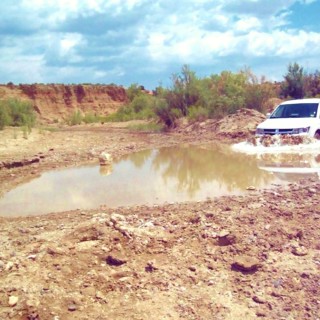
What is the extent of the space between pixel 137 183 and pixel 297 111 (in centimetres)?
770

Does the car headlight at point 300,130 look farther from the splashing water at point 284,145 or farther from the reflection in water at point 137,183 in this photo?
the reflection in water at point 137,183

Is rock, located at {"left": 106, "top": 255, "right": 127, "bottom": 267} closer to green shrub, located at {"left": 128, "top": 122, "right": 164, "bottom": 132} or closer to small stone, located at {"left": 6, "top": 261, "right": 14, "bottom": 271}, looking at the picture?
small stone, located at {"left": 6, "top": 261, "right": 14, "bottom": 271}

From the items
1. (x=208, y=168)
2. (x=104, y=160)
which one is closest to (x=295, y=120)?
(x=208, y=168)

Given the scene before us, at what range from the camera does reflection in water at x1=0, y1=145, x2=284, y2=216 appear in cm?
945

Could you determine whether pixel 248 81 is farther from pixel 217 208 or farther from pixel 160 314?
pixel 160 314

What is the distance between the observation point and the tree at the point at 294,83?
3297 centimetres

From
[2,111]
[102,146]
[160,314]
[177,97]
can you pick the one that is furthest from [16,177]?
[177,97]

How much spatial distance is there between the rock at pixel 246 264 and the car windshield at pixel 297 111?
11.9m

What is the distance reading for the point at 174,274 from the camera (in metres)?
4.98

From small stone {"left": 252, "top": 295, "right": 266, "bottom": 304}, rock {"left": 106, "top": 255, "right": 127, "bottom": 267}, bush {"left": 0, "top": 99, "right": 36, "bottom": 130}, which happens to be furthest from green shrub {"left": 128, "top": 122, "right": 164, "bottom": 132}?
small stone {"left": 252, "top": 295, "right": 266, "bottom": 304}

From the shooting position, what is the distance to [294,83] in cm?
3319

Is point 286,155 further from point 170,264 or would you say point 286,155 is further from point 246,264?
point 170,264

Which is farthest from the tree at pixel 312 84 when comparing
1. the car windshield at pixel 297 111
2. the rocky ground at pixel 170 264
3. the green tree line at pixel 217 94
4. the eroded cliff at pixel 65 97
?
the eroded cliff at pixel 65 97

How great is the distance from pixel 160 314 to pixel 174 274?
0.74m
